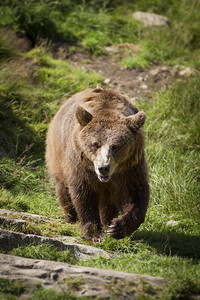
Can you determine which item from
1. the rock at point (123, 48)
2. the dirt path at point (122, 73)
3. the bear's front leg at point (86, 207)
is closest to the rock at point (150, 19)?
the rock at point (123, 48)

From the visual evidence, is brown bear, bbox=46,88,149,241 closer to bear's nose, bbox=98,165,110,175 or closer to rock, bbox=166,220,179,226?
bear's nose, bbox=98,165,110,175

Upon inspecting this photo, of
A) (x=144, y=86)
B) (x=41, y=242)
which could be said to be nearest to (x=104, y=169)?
(x=41, y=242)

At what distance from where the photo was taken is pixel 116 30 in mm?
13109

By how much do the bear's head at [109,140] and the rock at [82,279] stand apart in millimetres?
1462

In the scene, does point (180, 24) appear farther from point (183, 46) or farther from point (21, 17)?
point (21, 17)

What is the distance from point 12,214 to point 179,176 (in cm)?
327

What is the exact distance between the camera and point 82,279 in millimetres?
4121

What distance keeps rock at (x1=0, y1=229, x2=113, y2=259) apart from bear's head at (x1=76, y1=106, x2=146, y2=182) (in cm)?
83

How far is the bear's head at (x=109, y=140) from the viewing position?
217 inches

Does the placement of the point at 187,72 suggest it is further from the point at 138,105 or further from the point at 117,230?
the point at 117,230

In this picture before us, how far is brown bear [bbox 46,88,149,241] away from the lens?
5.66 meters

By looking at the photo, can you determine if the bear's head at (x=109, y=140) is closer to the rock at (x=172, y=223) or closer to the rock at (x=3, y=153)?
the rock at (x=172, y=223)

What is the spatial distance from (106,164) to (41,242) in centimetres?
116

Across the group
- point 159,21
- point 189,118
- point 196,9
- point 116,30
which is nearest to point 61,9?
point 116,30
